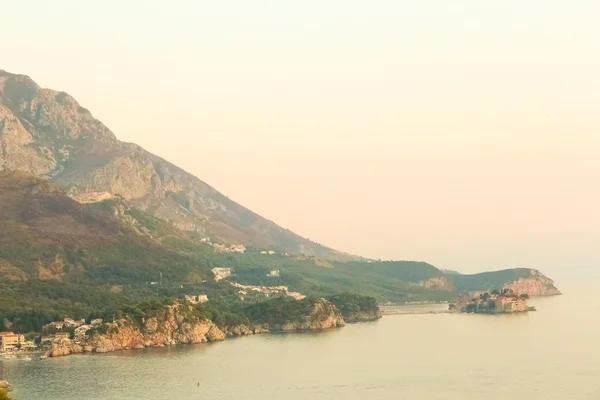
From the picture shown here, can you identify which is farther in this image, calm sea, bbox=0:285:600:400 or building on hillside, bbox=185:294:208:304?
building on hillside, bbox=185:294:208:304

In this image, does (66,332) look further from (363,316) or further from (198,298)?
(363,316)

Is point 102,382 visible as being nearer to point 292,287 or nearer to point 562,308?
point 292,287

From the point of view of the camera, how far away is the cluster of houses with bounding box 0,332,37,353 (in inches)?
3543

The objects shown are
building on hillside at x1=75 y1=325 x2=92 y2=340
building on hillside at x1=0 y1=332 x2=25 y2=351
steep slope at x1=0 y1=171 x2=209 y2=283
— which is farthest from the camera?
steep slope at x1=0 y1=171 x2=209 y2=283

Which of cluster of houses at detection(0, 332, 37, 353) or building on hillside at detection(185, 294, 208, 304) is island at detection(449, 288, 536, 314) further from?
cluster of houses at detection(0, 332, 37, 353)

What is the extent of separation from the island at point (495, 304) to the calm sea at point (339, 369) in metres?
42.6

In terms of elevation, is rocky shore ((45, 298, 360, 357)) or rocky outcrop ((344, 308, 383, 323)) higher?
rocky outcrop ((344, 308, 383, 323))

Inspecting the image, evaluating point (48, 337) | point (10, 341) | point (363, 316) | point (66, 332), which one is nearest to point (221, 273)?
point (363, 316)

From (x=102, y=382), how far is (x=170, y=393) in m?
6.19

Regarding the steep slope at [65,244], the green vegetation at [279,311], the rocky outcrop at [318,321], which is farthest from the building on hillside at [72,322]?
the rocky outcrop at [318,321]

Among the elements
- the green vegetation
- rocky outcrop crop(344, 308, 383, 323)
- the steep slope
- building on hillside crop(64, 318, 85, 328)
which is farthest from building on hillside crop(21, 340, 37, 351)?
rocky outcrop crop(344, 308, 383, 323)

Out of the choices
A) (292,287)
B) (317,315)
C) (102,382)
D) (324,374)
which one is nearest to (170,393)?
(102,382)

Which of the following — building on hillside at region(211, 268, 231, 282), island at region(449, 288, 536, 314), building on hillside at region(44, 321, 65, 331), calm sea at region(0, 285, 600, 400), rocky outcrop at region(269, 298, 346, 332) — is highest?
building on hillside at region(211, 268, 231, 282)

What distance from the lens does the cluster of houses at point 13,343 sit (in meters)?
90.0
